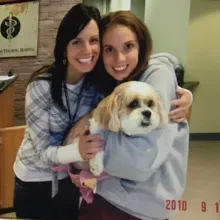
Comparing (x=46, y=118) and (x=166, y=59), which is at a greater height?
(x=166, y=59)

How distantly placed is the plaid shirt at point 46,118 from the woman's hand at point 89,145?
2.5 inches

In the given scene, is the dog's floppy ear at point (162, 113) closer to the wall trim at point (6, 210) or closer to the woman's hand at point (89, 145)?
the woman's hand at point (89, 145)

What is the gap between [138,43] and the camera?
716 mm

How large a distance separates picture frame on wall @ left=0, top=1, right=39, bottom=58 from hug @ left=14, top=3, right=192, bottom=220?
10cm

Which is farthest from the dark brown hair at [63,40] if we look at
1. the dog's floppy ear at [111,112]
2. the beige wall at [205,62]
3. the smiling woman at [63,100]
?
the beige wall at [205,62]

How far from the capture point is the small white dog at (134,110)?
2.14ft

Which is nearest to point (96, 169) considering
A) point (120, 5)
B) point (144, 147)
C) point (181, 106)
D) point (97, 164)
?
point (97, 164)

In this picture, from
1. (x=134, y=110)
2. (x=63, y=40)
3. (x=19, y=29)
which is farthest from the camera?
(x=19, y=29)

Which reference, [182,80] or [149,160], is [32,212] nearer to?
[149,160]

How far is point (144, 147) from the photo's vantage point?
0.67 m

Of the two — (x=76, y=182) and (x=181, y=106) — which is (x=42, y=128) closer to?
(x=76, y=182)

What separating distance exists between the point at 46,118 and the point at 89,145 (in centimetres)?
12

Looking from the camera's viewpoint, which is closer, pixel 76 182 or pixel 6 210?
pixel 76 182

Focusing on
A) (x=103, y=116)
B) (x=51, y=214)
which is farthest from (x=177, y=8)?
(x=51, y=214)
